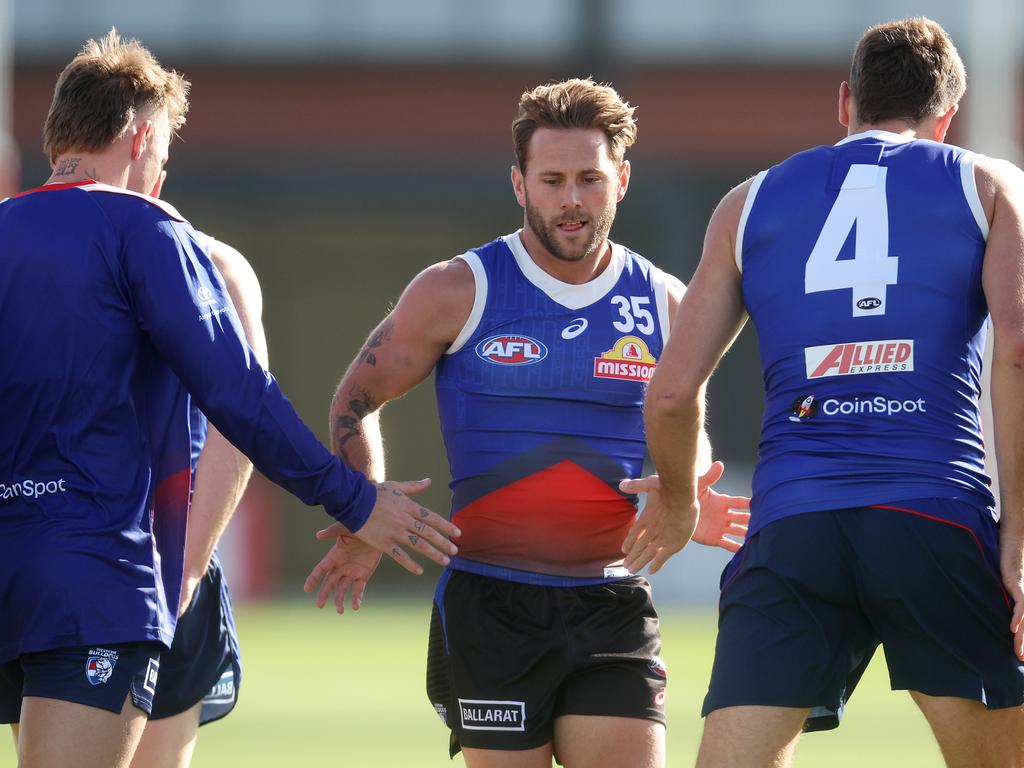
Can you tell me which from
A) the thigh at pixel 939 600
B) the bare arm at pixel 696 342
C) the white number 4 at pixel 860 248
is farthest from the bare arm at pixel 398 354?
the thigh at pixel 939 600

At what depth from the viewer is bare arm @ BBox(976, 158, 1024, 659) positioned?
13.9 ft

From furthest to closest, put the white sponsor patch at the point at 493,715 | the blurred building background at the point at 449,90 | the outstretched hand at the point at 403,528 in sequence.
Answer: the blurred building background at the point at 449,90
the white sponsor patch at the point at 493,715
the outstretched hand at the point at 403,528

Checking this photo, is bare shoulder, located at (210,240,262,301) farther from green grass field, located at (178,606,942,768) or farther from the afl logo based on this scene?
green grass field, located at (178,606,942,768)

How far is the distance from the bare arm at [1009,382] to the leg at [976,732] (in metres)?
0.17

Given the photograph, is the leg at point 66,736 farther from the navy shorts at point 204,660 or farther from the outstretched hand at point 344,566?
the outstretched hand at point 344,566

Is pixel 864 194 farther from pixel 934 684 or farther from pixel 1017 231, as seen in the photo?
A: pixel 934 684

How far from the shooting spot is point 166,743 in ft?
16.7

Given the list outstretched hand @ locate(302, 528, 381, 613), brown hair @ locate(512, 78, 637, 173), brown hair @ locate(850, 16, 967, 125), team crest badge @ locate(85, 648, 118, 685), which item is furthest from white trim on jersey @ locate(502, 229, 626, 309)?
team crest badge @ locate(85, 648, 118, 685)

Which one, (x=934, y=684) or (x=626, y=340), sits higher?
(x=626, y=340)

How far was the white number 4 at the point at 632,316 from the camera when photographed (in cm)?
554

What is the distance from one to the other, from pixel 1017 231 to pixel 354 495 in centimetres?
193

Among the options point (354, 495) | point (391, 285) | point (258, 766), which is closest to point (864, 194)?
point (354, 495)

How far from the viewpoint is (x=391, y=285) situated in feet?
95.5

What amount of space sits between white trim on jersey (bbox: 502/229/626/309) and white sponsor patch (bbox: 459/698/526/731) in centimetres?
132
